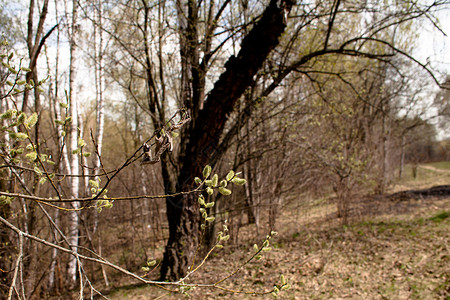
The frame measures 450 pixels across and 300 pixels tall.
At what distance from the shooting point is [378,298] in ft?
12.9

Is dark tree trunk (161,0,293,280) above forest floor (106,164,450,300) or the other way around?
above

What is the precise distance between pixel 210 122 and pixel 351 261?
334cm

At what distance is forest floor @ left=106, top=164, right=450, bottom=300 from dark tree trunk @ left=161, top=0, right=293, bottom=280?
2.13 feet

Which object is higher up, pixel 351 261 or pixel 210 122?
pixel 210 122

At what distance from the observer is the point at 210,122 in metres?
4.20

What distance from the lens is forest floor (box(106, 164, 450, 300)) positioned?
416 centimetres

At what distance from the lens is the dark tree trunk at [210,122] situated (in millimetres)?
3836

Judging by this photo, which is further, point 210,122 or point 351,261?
point 351,261

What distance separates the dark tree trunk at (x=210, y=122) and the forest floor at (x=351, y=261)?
649 mm

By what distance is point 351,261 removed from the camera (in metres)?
5.00

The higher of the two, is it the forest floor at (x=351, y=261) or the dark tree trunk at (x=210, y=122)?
the dark tree trunk at (x=210, y=122)

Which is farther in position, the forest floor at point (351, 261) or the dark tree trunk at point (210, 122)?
the forest floor at point (351, 261)

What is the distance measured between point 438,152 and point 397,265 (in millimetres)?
28281

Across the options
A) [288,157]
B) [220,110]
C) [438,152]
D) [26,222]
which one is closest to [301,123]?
[288,157]
